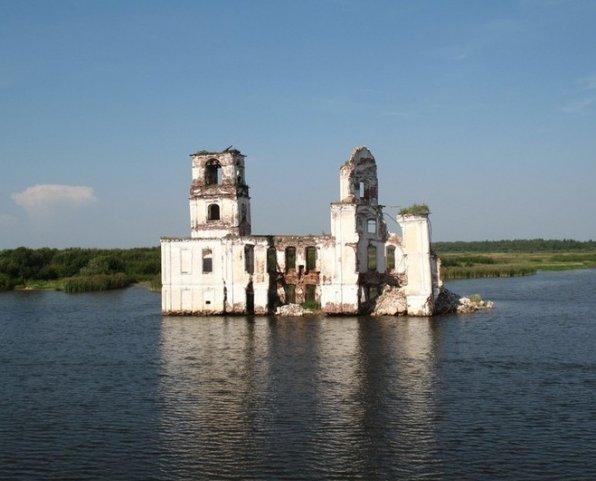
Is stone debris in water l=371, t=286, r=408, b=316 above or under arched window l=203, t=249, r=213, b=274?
under

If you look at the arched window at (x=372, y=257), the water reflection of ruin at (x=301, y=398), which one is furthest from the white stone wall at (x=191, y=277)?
the arched window at (x=372, y=257)

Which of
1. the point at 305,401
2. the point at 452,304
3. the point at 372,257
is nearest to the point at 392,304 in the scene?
the point at 452,304

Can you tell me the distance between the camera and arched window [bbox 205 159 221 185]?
45.1m

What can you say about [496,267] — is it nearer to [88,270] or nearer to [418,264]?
[88,270]

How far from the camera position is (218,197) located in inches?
1751

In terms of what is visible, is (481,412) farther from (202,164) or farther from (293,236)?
(202,164)

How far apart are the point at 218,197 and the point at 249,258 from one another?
4.25 meters

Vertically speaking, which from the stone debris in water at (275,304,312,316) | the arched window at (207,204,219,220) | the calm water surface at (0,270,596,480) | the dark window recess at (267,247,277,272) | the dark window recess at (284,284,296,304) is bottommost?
the calm water surface at (0,270,596,480)

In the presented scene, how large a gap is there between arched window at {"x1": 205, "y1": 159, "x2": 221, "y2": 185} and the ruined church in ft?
0.21

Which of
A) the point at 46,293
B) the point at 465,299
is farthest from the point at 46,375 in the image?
the point at 46,293

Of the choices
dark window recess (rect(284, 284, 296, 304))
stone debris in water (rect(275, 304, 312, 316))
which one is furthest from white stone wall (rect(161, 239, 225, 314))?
dark window recess (rect(284, 284, 296, 304))

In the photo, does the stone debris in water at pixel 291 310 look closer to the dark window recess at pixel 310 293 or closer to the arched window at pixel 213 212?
the dark window recess at pixel 310 293

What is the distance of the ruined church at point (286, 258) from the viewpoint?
39.8 m

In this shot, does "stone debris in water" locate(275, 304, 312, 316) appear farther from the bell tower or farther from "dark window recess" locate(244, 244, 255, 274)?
the bell tower
